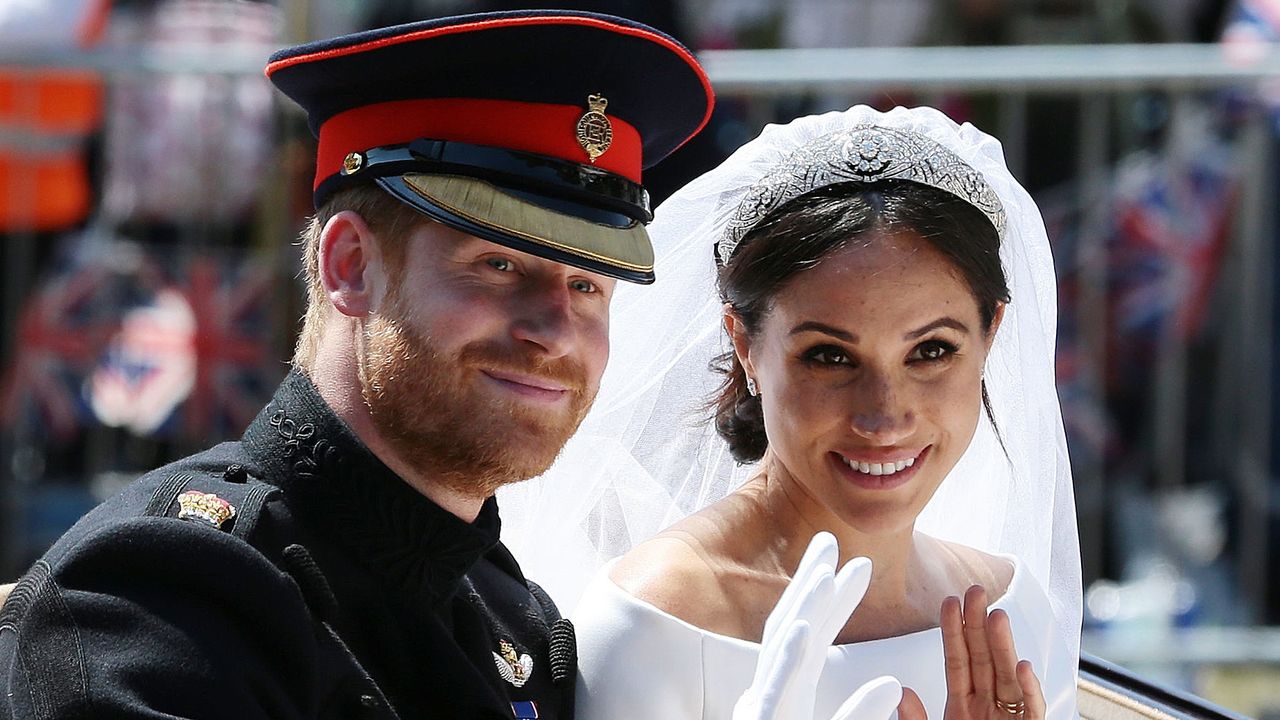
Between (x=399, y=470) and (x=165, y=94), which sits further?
(x=165, y=94)

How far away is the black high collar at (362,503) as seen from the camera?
212cm

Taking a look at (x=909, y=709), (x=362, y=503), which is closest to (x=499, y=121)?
(x=362, y=503)

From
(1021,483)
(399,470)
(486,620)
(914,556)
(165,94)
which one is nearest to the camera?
(399,470)

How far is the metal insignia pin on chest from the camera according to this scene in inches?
90.1

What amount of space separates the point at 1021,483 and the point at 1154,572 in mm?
2285

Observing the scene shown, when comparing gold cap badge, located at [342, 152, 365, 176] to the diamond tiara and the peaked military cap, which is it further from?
the diamond tiara

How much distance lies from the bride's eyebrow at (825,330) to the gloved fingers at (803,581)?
0.41m

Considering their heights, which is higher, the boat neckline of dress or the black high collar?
the black high collar

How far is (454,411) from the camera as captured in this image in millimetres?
2104

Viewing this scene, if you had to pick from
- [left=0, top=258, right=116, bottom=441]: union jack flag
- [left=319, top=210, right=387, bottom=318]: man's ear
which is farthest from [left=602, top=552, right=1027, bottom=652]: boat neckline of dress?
[left=0, top=258, right=116, bottom=441]: union jack flag

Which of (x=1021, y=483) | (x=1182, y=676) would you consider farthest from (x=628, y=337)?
(x=1182, y=676)

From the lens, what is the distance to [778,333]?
2.49 meters

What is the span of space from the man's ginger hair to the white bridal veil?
2.28 feet

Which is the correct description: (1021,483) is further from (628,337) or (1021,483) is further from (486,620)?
(486,620)
